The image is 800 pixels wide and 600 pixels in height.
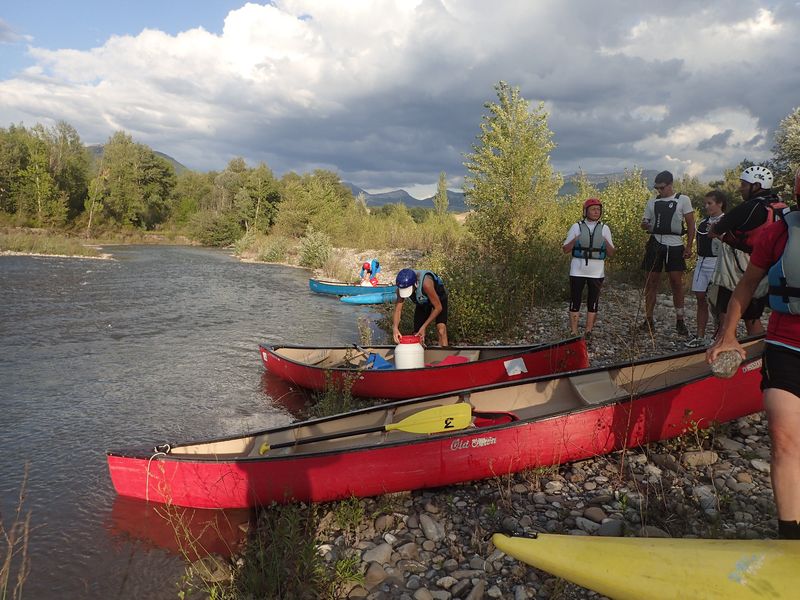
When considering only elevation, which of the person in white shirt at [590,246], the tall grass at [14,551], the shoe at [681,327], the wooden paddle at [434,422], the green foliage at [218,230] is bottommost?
the tall grass at [14,551]

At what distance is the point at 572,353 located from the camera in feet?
22.4

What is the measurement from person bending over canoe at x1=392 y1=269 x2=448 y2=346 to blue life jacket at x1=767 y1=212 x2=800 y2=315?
5.27 meters

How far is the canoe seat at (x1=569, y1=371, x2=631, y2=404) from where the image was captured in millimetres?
5555

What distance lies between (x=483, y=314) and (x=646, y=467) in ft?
19.4

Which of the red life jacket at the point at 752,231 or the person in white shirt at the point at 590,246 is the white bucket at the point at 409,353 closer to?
the person in white shirt at the point at 590,246

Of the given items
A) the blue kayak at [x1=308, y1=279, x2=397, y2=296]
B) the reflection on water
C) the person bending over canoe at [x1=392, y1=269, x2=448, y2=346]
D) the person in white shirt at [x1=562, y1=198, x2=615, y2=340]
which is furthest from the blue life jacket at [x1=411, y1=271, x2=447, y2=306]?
the blue kayak at [x1=308, y1=279, x2=397, y2=296]

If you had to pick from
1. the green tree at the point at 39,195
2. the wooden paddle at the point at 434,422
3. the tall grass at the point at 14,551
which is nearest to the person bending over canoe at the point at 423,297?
the wooden paddle at the point at 434,422

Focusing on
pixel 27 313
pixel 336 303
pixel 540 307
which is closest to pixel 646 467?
pixel 540 307

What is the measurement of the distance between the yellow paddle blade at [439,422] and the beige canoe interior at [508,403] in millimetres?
127

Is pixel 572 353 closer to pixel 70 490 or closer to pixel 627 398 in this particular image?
pixel 627 398

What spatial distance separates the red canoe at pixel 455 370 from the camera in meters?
6.90

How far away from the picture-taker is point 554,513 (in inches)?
160

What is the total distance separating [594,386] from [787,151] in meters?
22.1

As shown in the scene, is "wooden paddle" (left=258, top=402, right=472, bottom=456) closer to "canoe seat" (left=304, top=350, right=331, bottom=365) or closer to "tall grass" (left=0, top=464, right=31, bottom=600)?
"tall grass" (left=0, top=464, right=31, bottom=600)
